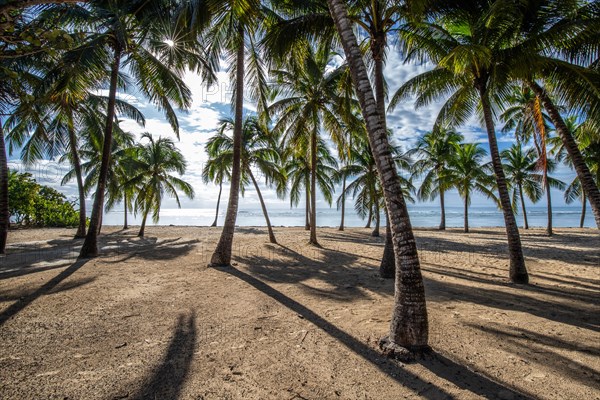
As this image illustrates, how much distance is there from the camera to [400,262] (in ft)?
11.7

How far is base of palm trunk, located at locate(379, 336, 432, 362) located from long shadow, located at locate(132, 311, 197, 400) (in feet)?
7.93

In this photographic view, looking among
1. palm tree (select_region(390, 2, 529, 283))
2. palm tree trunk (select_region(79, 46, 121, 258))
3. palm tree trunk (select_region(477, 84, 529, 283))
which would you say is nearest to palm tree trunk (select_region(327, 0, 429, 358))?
palm tree (select_region(390, 2, 529, 283))

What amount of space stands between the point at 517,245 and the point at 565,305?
208cm

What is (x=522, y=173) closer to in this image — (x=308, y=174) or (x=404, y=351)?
(x=308, y=174)

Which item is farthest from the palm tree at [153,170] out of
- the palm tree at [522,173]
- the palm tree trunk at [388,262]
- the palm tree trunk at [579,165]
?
the palm tree at [522,173]

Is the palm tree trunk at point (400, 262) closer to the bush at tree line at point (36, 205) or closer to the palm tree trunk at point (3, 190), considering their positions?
the palm tree trunk at point (3, 190)

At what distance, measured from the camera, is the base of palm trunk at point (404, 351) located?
10.8ft

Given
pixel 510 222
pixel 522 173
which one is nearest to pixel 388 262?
pixel 510 222

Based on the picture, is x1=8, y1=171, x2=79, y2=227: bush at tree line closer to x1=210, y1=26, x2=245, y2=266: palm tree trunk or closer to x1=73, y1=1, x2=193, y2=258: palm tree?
x1=73, y1=1, x2=193, y2=258: palm tree

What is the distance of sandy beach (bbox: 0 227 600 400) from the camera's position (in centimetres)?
285

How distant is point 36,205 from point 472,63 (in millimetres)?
28575

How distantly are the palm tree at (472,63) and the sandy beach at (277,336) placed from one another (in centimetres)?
198

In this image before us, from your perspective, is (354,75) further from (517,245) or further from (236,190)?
(517,245)

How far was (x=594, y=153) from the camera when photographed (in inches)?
767
